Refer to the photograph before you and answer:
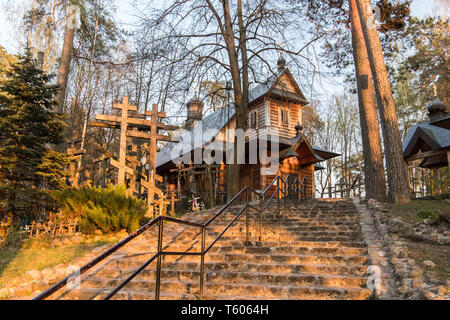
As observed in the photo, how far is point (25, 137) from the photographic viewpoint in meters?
8.60

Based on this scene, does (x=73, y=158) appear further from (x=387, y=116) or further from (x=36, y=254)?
(x=387, y=116)

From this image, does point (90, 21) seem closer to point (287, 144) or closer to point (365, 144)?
point (287, 144)

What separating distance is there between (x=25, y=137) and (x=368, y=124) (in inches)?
397

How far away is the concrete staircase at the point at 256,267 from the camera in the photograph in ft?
14.2

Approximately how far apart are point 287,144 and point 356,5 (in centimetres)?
723

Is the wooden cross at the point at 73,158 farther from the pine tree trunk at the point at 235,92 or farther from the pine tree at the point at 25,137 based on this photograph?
the pine tree trunk at the point at 235,92

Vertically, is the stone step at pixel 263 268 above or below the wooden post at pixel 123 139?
below

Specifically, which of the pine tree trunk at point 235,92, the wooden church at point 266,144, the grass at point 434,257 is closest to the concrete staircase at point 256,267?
the grass at point 434,257

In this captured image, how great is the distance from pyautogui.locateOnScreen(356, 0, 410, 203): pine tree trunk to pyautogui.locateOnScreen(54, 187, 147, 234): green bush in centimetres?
686

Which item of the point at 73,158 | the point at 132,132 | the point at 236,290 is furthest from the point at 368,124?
the point at 73,158

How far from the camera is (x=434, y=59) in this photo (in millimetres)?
16547

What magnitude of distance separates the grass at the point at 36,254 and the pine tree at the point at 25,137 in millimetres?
1447
